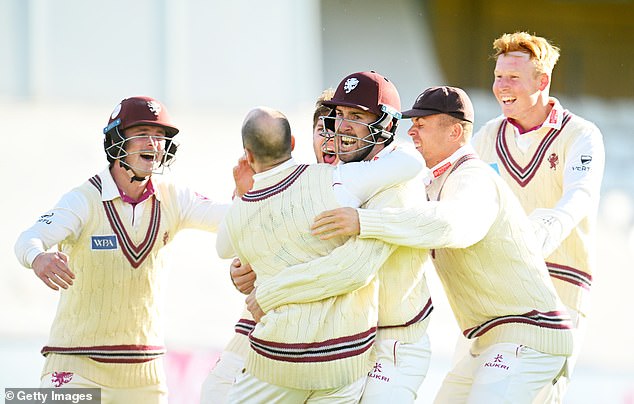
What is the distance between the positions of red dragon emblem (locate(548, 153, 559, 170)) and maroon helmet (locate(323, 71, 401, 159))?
103cm

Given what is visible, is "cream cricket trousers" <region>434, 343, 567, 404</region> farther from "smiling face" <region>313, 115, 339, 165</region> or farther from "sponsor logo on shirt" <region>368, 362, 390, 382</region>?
"smiling face" <region>313, 115, 339, 165</region>

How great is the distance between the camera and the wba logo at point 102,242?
13.3 ft

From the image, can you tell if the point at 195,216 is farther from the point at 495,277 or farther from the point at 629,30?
the point at 629,30

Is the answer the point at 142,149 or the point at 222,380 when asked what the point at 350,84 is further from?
the point at 222,380

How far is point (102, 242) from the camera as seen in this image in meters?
4.05

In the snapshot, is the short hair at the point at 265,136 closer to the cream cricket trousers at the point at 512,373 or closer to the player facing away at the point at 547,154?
the cream cricket trousers at the point at 512,373

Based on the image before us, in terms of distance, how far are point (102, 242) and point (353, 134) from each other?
1.02 meters

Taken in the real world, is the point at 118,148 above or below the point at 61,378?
above

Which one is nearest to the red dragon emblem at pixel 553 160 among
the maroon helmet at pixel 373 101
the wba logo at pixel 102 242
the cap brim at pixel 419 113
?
the cap brim at pixel 419 113

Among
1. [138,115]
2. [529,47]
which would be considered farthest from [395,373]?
[529,47]

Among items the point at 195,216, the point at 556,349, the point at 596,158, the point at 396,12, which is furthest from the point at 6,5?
the point at 556,349

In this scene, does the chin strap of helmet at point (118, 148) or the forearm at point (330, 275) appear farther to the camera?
the chin strap of helmet at point (118, 148)

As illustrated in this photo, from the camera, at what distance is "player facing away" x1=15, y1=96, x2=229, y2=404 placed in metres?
4.04

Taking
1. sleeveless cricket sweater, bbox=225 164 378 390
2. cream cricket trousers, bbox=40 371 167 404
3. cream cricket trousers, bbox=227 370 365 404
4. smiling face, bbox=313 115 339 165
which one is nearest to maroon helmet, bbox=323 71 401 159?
smiling face, bbox=313 115 339 165
